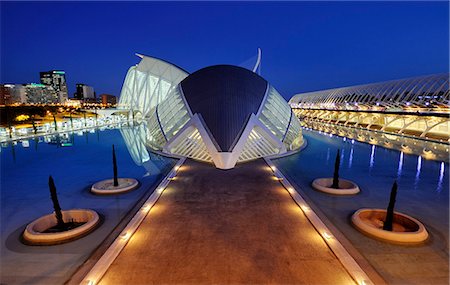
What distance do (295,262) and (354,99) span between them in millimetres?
51497

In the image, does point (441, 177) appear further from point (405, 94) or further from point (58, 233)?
point (405, 94)

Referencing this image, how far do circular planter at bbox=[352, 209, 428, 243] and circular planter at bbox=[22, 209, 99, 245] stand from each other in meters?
7.75

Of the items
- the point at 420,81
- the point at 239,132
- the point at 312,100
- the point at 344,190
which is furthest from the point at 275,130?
the point at 312,100

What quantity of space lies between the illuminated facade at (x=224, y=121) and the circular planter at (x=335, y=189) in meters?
4.51

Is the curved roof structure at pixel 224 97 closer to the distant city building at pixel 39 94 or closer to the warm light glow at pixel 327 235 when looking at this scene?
the warm light glow at pixel 327 235

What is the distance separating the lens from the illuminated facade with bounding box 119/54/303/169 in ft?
47.1

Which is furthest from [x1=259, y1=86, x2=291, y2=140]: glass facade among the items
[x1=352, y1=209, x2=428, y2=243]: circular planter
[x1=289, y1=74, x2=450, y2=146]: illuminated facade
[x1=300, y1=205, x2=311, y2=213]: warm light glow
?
[x1=289, y1=74, x2=450, y2=146]: illuminated facade

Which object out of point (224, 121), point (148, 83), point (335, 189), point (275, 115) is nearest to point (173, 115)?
point (224, 121)

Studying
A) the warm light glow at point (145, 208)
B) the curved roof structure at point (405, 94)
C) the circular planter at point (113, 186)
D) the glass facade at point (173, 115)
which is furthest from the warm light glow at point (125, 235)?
the curved roof structure at point (405, 94)

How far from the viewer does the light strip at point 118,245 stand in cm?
500

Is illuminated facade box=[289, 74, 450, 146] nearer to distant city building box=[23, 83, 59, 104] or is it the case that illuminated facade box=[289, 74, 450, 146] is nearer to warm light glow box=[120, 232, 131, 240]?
warm light glow box=[120, 232, 131, 240]

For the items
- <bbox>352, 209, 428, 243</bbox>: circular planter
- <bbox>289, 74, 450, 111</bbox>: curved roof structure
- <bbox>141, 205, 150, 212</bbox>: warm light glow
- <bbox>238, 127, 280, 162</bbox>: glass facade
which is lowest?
<bbox>352, 209, 428, 243</bbox>: circular planter

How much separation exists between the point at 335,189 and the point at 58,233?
948 centimetres

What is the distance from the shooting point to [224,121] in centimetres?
1473
